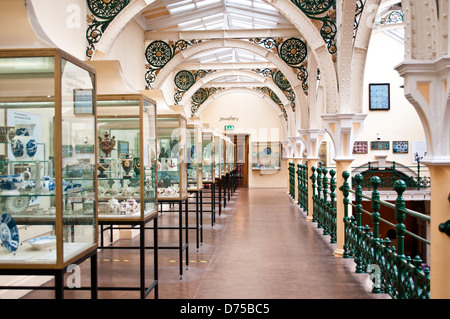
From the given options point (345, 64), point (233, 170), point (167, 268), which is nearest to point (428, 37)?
point (345, 64)

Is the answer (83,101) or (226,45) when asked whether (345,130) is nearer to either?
(83,101)

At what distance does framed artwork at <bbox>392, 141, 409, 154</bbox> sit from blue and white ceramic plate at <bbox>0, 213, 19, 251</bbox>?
20.6 meters

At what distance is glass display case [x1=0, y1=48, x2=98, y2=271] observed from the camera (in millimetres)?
2523

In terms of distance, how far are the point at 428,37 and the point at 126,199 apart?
273 centimetres

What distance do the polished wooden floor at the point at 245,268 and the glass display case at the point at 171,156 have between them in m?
1.06

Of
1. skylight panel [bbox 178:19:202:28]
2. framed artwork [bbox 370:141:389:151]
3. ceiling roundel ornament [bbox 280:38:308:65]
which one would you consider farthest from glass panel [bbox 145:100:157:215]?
framed artwork [bbox 370:141:389:151]

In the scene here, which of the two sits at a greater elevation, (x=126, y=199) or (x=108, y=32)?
(x=108, y=32)

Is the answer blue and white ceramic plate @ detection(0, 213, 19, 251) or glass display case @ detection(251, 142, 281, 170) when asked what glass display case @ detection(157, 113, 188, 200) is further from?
glass display case @ detection(251, 142, 281, 170)

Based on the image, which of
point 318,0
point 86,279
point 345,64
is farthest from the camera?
point 318,0

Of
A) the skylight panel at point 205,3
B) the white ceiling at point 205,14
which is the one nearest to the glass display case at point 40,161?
the white ceiling at point 205,14

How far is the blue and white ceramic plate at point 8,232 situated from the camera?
2.63m

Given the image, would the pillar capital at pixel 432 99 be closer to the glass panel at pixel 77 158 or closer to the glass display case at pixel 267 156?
the glass panel at pixel 77 158

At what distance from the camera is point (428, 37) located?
10.2 ft
